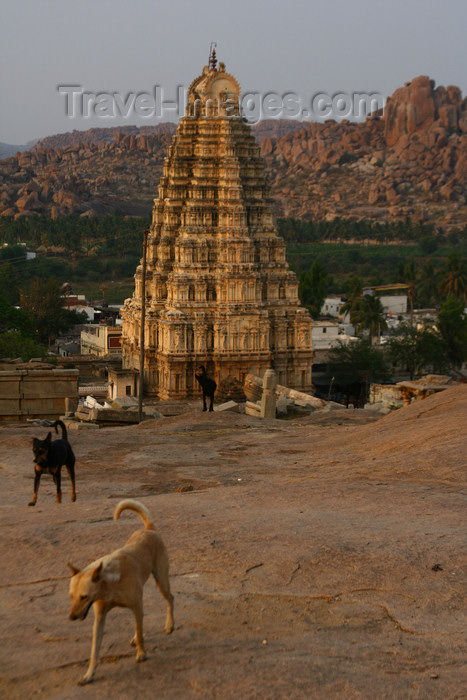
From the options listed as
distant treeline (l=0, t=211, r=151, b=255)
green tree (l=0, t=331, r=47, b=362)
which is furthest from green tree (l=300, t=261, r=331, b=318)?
distant treeline (l=0, t=211, r=151, b=255)

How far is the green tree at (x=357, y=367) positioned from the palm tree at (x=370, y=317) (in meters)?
11.4

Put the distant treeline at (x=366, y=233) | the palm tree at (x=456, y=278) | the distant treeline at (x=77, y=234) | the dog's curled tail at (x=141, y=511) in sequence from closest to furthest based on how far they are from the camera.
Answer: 1. the dog's curled tail at (x=141, y=511)
2. the palm tree at (x=456, y=278)
3. the distant treeline at (x=77, y=234)
4. the distant treeline at (x=366, y=233)

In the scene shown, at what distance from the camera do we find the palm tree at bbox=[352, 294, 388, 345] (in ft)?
205

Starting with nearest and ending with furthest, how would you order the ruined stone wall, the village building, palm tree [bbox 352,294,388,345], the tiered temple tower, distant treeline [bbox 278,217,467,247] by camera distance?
1. the ruined stone wall
2. the tiered temple tower
3. the village building
4. palm tree [bbox 352,294,388,345]
5. distant treeline [bbox 278,217,467,247]

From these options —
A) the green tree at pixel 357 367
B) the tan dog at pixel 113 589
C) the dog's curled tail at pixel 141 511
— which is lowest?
the green tree at pixel 357 367

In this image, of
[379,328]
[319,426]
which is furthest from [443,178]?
[319,426]

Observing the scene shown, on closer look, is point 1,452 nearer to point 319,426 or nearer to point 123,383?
point 319,426

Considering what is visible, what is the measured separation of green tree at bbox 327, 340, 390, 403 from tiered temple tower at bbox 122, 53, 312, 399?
244 inches

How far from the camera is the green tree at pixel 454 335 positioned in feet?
184

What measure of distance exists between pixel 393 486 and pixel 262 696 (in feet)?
16.5

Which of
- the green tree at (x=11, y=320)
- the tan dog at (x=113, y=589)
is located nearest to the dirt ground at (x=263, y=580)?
the tan dog at (x=113, y=589)

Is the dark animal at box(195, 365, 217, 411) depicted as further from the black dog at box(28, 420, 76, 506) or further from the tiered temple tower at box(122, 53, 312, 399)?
the tiered temple tower at box(122, 53, 312, 399)

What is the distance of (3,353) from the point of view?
40.5m

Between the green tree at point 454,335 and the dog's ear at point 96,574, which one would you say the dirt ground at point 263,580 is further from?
the green tree at point 454,335
